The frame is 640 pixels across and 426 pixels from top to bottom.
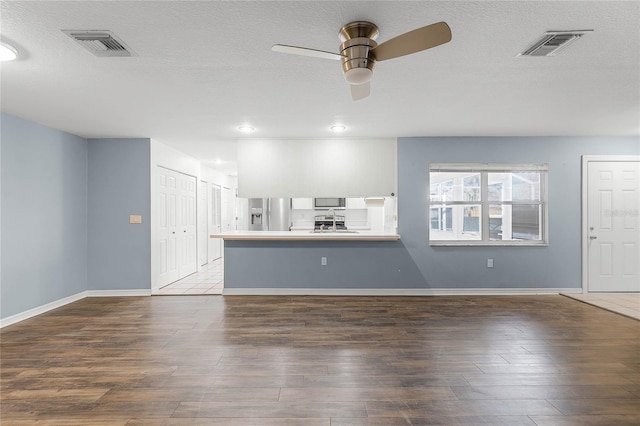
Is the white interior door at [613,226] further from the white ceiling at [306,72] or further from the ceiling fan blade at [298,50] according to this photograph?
the ceiling fan blade at [298,50]

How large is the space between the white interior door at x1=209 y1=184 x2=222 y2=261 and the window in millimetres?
5353

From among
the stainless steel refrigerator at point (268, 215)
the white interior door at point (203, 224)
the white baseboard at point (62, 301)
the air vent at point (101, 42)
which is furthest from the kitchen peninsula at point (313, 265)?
the air vent at point (101, 42)

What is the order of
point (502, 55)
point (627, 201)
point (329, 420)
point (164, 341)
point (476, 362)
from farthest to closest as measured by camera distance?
point (627, 201) → point (164, 341) → point (476, 362) → point (502, 55) → point (329, 420)

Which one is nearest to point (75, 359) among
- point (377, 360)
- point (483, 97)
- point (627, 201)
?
point (377, 360)

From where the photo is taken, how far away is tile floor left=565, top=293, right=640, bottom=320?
13.5ft

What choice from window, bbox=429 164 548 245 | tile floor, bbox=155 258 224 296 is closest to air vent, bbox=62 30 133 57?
tile floor, bbox=155 258 224 296

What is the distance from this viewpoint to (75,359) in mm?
2854

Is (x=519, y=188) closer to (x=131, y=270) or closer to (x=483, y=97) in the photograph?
(x=483, y=97)

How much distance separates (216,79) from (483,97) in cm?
259

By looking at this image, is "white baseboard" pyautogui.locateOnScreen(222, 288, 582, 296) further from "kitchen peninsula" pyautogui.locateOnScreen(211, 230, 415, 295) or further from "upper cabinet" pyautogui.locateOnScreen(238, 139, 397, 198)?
"upper cabinet" pyautogui.locateOnScreen(238, 139, 397, 198)

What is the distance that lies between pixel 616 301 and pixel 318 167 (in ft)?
15.2

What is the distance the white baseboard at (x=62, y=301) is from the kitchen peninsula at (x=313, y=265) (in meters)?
1.49

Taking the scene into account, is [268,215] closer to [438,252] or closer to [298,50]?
[438,252]

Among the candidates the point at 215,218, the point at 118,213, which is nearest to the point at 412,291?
the point at 118,213
